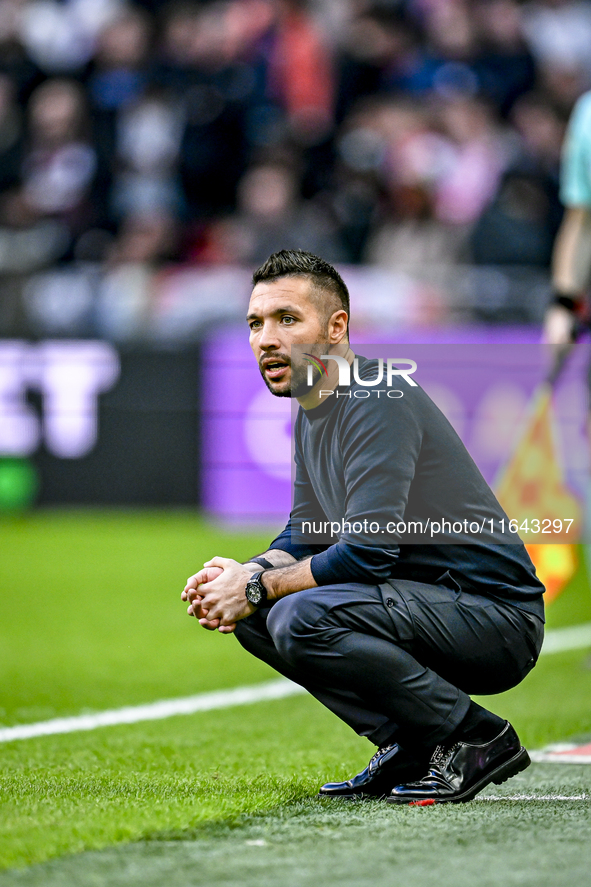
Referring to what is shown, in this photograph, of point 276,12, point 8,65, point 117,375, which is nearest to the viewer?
point 117,375

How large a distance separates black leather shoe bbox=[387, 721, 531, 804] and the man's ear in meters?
0.99

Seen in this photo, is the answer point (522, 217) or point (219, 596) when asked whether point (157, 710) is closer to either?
point (219, 596)

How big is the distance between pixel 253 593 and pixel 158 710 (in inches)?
61.8

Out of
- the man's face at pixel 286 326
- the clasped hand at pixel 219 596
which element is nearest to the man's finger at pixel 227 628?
the clasped hand at pixel 219 596

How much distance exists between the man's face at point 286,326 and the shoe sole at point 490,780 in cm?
99

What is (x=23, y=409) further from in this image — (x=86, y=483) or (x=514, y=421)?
(x=514, y=421)

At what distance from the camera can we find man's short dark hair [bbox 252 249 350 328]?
9.86 ft

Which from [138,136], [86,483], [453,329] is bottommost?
[86,483]

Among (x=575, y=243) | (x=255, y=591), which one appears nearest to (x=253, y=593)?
(x=255, y=591)

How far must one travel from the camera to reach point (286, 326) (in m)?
3.00

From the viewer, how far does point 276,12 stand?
12234 mm

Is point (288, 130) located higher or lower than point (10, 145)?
higher

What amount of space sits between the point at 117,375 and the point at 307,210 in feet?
6.97

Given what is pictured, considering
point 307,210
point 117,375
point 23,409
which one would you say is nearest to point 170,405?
point 117,375
